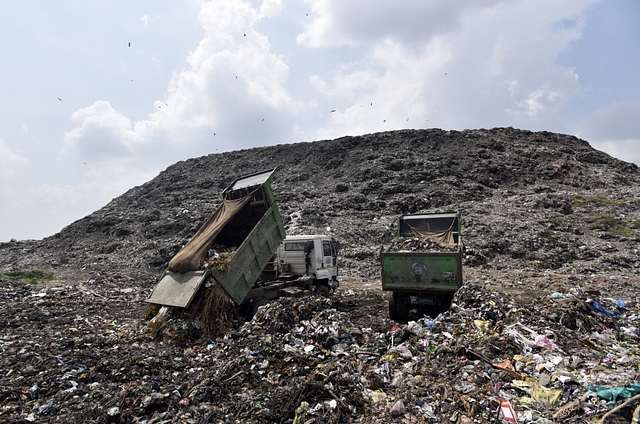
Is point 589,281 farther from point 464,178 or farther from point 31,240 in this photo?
point 31,240

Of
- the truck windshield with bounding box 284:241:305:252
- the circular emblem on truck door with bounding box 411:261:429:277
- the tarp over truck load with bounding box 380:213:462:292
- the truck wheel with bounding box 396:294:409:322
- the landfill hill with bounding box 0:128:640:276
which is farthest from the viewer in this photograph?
the landfill hill with bounding box 0:128:640:276

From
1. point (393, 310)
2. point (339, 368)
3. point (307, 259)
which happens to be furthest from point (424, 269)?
point (339, 368)

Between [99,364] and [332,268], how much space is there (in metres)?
6.26

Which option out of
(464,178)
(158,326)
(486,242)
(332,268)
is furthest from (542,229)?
(158,326)

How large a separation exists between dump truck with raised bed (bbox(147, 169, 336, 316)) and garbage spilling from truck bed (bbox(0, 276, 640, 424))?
2.60 ft

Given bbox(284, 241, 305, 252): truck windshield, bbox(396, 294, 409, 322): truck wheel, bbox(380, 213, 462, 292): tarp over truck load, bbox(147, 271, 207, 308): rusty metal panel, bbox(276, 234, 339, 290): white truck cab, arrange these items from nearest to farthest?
bbox(147, 271, 207, 308): rusty metal panel
bbox(380, 213, 462, 292): tarp over truck load
bbox(396, 294, 409, 322): truck wheel
bbox(276, 234, 339, 290): white truck cab
bbox(284, 241, 305, 252): truck windshield

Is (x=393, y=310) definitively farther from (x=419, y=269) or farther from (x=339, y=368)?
(x=339, y=368)

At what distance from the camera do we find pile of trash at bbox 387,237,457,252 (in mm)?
8328

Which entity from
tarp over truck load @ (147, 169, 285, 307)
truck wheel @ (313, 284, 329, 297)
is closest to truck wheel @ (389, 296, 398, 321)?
truck wheel @ (313, 284, 329, 297)

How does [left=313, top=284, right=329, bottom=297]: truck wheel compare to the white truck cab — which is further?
the white truck cab

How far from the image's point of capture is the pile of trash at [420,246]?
833 cm

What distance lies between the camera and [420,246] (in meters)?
8.54

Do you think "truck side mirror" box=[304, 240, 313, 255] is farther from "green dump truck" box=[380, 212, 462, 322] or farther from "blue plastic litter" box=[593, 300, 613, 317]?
"blue plastic litter" box=[593, 300, 613, 317]

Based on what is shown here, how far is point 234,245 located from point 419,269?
426 cm
